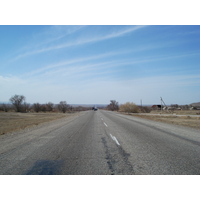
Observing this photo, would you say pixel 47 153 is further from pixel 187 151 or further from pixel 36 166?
pixel 187 151

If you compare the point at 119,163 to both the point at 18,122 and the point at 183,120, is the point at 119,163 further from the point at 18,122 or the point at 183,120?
the point at 18,122

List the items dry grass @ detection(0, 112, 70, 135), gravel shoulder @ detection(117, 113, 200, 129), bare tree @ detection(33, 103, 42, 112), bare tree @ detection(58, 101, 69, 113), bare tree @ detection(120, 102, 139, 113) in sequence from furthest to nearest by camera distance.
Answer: bare tree @ detection(58, 101, 69, 113)
bare tree @ detection(33, 103, 42, 112)
bare tree @ detection(120, 102, 139, 113)
gravel shoulder @ detection(117, 113, 200, 129)
dry grass @ detection(0, 112, 70, 135)

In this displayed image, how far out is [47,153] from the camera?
19.6 feet

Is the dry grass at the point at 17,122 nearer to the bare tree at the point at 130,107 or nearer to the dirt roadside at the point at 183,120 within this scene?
the dirt roadside at the point at 183,120

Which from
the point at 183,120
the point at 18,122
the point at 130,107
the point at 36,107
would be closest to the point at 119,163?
the point at 183,120

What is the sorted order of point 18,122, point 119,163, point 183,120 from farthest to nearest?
point 18,122 → point 183,120 → point 119,163

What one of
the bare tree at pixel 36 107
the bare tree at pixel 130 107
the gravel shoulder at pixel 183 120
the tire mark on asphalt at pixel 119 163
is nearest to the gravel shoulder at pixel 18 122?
the tire mark on asphalt at pixel 119 163

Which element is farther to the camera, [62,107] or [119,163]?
[62,107]

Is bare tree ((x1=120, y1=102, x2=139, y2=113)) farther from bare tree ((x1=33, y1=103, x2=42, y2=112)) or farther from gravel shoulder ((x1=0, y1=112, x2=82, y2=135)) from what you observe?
bare tree ((x1=33, y1=103, x2=42, y2=112))

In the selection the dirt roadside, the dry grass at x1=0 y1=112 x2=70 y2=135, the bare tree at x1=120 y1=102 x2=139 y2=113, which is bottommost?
the dry grass at x1=0 y1=112 x2=70 y2=135

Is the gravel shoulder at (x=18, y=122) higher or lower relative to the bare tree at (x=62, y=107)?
lower

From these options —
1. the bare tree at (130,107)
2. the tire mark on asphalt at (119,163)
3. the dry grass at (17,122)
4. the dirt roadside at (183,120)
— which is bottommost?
the dry grass at (17,122)

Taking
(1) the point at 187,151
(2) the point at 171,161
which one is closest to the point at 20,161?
(2) the point at 171,161

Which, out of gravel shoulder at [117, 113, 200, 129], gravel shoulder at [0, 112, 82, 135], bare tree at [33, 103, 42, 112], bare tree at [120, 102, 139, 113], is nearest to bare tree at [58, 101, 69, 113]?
bare tree at [33, 103, 42, 112]
